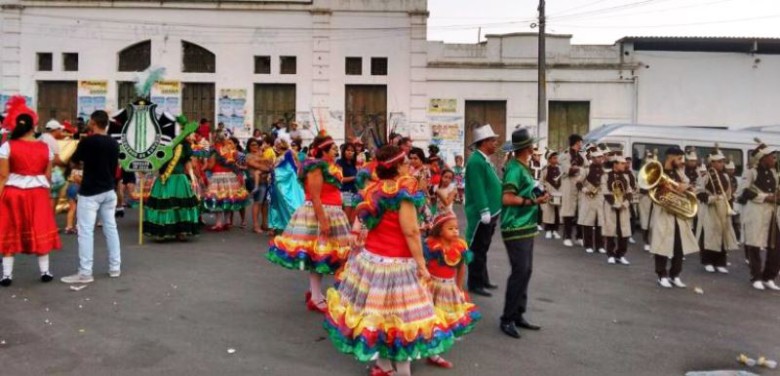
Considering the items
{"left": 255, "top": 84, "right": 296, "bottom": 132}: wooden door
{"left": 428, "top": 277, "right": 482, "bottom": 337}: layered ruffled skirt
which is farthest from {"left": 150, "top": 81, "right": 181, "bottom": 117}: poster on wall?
{"left": 428, "top": 277, "right": 482, "bottom": 337}: layered ruffled skirt

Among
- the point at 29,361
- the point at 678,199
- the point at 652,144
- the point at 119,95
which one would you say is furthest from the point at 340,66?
the point at 29,361

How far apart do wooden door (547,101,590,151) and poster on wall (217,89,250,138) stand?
11698 millimetres

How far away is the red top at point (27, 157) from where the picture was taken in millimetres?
7539

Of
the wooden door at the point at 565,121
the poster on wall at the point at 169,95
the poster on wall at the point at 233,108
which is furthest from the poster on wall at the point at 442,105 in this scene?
the poster on wall at the point at 169,95

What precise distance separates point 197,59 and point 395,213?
71.9ft

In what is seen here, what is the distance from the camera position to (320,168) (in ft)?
23.1

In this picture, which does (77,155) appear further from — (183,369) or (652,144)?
(652,144)

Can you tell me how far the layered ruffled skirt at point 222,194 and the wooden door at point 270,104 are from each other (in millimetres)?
12618

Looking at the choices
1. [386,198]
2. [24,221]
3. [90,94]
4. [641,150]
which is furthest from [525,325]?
[90,94]

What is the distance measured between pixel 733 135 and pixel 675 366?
12.3m

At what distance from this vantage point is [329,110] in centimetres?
2503

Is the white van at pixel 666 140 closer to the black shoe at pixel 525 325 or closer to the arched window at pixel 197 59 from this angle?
the black shoe at pixel 525 325

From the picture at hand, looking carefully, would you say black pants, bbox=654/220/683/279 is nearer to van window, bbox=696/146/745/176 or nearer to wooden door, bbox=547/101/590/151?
van window, bbox=696/146/745/176

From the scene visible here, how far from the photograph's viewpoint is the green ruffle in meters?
7.00
